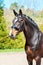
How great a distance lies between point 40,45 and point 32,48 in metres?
0.17

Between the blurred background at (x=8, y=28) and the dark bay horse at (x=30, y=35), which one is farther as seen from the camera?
the blurred background at (x=8, y=28)

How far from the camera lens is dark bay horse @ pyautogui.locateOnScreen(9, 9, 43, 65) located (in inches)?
175

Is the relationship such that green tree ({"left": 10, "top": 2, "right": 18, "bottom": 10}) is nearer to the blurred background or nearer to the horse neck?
the blurred background

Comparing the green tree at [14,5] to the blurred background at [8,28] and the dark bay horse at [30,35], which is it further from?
the dark bay horse at [30,35]

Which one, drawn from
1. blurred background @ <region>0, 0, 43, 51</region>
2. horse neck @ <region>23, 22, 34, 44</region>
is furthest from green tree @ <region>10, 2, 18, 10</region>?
horse neck @ <region>23, 22, 34, 44</region>

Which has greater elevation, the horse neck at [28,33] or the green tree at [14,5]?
the horse neck at [28,33]

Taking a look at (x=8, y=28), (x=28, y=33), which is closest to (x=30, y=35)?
(x=28, y=33)

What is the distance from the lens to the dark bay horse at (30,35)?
4.46 m

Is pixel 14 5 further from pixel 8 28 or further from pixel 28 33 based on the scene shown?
pixel 28 33

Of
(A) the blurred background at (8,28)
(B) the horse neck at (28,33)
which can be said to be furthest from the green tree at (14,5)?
(B) the horse neck at (28,33)

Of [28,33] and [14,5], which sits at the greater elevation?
[28,33]

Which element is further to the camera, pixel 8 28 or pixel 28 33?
pixel 8 28

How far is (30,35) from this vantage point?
4.63 meters

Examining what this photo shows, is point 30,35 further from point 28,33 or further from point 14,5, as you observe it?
point 14,5
